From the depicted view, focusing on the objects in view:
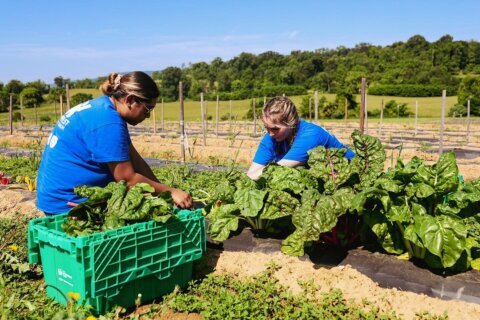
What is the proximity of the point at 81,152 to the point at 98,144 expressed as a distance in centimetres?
22

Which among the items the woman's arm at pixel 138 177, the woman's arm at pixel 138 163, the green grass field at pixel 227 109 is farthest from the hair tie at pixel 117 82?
the green grass field at pixel 227 109

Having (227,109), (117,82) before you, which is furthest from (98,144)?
(227,109)

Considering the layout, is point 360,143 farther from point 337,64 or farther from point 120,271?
point 337,64

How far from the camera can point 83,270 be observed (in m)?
2.68

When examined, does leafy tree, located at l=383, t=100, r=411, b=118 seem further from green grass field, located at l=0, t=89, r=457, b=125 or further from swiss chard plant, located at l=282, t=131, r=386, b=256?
swiss chard plant, located at l=282, t=131, r=386, b=256

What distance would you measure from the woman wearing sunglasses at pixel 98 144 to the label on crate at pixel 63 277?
510mm

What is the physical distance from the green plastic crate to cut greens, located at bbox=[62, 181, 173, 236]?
0.29ft

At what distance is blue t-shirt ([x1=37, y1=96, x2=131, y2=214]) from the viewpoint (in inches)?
120

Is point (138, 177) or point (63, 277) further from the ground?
point (138, 177)

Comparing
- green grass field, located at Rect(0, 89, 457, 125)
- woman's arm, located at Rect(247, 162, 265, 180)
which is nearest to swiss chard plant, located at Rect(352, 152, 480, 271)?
woman's arm, located at Rect(247, 162, 265, 180)

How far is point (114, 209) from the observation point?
300 centimetres

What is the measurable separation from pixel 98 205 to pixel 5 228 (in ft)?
5.89

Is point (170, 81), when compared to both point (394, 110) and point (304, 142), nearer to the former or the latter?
point (394, 110)

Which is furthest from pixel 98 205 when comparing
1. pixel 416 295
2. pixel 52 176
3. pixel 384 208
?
pixel 416 295
